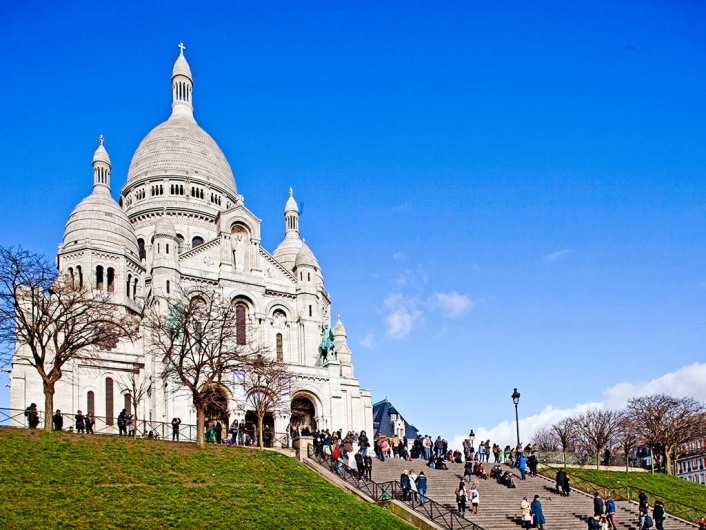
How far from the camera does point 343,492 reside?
38250 millimetres

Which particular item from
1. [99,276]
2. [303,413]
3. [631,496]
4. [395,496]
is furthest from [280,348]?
[395,496]

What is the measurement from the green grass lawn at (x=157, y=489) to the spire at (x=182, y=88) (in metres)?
60.2

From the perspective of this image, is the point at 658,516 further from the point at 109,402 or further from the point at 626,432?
the point at 626,432

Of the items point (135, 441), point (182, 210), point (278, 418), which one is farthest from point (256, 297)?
point (135, 441)

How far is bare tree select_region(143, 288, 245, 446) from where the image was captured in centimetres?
4597

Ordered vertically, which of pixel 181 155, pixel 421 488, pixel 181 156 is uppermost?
pixel 181 155

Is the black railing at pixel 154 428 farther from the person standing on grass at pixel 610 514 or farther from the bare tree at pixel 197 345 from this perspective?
the person standing on grass at pixel 610 514

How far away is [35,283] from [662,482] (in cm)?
4027

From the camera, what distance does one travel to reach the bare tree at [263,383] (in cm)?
5312

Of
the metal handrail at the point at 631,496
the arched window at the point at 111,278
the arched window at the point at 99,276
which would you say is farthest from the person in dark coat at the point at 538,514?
the arched window at the point at 99,276

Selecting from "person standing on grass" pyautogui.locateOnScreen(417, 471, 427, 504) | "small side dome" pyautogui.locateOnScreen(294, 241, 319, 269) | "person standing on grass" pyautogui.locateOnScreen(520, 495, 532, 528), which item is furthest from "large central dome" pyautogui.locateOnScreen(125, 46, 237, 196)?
"person standing on grass" pyautogui.locateOnScreen(520, 495, 532, 528)

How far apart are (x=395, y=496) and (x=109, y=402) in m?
30.5

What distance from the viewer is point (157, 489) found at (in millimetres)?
34125

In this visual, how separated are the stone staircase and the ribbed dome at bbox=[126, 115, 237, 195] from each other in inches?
1798
